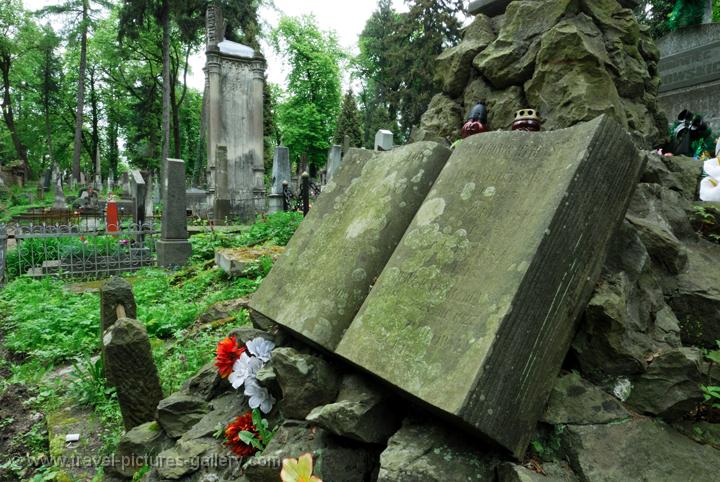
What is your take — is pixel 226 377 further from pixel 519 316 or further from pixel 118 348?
pixel 519 316

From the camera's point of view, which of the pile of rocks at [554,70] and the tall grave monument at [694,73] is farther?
the tall grave monument at [694,73]

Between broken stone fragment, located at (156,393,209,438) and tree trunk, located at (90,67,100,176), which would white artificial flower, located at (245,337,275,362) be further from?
tree trunk, located at (90,67,100,176)

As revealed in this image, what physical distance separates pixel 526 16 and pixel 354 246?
3.37 metres

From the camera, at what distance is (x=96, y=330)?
16.8 feet

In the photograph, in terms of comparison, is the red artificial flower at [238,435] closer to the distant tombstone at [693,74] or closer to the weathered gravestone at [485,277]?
the weathered gravestone at [485,277]

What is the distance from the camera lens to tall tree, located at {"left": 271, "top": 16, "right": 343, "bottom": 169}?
3659 cm

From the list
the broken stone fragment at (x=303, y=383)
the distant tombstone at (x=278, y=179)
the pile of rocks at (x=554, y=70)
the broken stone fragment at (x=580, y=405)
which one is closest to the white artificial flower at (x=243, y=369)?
the broken stone fragment at (x=303, y=383)

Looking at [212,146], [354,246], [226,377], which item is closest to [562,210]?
[354,246]

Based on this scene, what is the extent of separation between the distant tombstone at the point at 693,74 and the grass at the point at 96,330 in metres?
7.49

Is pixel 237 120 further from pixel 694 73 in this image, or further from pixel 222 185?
pixel 694 73

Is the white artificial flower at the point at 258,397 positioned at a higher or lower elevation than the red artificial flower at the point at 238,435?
higher

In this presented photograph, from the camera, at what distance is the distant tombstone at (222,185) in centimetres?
1558

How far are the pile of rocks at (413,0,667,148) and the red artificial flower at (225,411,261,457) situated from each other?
3315 millimetres

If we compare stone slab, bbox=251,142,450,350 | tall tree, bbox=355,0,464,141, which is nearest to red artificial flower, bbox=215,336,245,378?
stone slab, bbox=251,142,450,350
